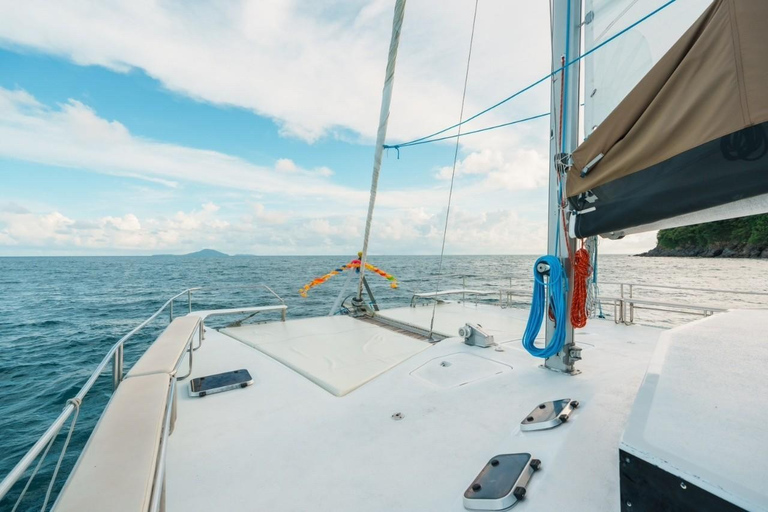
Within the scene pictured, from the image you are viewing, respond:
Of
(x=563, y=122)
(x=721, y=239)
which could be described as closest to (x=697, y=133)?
(x=563, y=122)

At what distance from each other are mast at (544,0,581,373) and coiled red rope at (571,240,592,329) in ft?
0.27

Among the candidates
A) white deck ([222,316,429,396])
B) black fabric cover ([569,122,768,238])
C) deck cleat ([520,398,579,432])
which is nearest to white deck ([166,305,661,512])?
deck cleat ([520,398,579,432])

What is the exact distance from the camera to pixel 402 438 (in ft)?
8.51

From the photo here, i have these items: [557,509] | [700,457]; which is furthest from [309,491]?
[700,457]

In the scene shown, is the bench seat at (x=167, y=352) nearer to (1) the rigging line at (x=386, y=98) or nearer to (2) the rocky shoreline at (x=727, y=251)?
(1) the rigging line at (x=386, y=98)

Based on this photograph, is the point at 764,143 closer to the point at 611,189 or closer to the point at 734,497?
the point at 611,189

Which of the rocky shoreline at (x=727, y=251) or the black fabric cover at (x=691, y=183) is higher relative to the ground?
the rocky shoreline at (x=727, y=251)

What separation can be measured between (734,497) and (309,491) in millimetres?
1931

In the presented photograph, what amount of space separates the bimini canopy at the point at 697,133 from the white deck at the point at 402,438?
4.50ft

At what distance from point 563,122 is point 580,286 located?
1.47 meters

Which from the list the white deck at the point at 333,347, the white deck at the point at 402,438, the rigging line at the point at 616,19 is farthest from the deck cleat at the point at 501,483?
the rigging line at the point at 616,19

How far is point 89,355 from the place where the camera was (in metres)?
9.79

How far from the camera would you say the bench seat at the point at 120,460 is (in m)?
1.25

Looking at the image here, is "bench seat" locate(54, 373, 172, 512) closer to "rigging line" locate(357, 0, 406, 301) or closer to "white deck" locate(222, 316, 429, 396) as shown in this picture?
"white deck" locate(222, 316, 429, 396)
